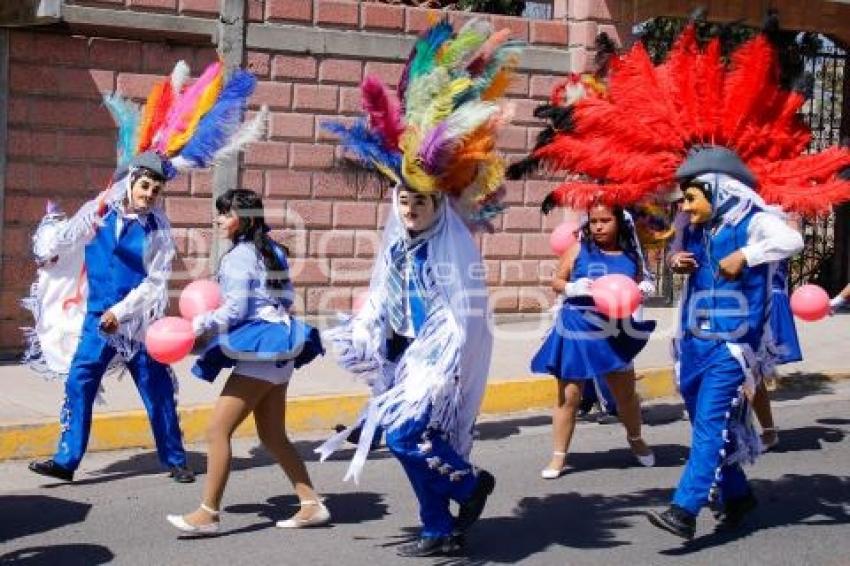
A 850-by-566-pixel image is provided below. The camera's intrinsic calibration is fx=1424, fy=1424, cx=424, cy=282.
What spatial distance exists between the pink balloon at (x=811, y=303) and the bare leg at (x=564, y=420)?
1280mm

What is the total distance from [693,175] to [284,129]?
18.9ft

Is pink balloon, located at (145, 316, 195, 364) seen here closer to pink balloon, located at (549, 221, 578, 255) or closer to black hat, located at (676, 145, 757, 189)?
black hat, located at (676, 145, 757, 189)

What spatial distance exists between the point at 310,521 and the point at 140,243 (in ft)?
5.91

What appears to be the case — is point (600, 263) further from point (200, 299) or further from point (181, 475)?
point (181, 475)

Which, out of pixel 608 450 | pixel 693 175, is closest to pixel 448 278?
pixel 693 175

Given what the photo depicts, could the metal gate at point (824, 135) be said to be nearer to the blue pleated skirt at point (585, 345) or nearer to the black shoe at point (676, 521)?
the blue pleated skirt at point (585, 345)

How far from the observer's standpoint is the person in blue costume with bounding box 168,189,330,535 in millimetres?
6348

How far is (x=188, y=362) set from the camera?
10758 millimetres

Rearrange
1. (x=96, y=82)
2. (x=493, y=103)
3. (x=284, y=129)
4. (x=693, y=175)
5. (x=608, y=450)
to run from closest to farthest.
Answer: (x=493, y=103) → (x=693, y=175) → (x=608, y=450) → (x=96, y=82) → (x=284, y=129)

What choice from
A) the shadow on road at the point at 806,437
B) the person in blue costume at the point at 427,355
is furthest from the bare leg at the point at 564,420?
the person in blue costume at the point at 427,355

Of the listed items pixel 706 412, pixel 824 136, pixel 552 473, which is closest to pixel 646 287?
pixel 552 473

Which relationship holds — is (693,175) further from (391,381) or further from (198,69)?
(198,69)

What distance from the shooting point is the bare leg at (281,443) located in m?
6.62

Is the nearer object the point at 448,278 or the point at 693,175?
the point at 448,278
